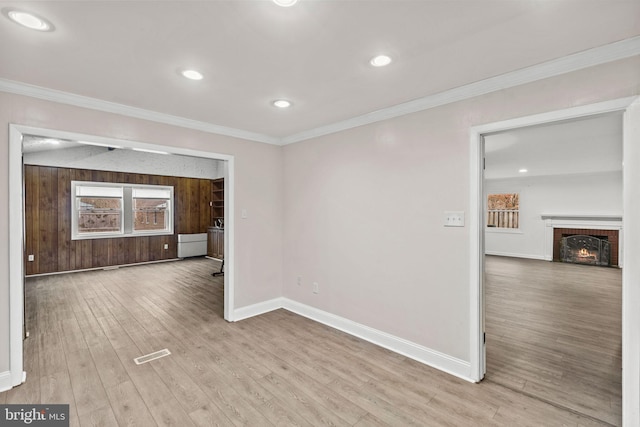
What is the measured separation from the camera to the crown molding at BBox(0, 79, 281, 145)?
2.39 m

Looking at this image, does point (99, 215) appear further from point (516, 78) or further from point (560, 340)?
point (560, 340)

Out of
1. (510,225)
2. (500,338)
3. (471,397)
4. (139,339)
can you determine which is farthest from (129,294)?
(510,225)

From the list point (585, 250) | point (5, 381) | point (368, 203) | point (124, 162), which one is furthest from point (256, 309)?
point (585, 250)

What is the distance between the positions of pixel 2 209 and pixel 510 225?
10.7 m

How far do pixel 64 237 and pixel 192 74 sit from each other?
643 cm

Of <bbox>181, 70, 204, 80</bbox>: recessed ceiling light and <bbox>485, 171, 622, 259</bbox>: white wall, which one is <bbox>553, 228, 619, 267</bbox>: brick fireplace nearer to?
<bbox>485, 171, 622, 259</bbox>: white wall

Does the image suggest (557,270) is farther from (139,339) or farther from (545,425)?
(139,339)

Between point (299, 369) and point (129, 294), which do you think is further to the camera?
point (129, 294)

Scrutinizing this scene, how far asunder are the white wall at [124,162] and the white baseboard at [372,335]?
5.19 meters

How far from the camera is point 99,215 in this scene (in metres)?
7.08

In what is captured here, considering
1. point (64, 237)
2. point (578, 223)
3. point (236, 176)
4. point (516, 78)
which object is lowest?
point (64, 237)

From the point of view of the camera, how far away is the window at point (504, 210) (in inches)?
355

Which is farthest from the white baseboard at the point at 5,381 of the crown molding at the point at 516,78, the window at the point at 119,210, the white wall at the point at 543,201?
the white wall at the point at 543,201

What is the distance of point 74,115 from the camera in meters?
2.67
